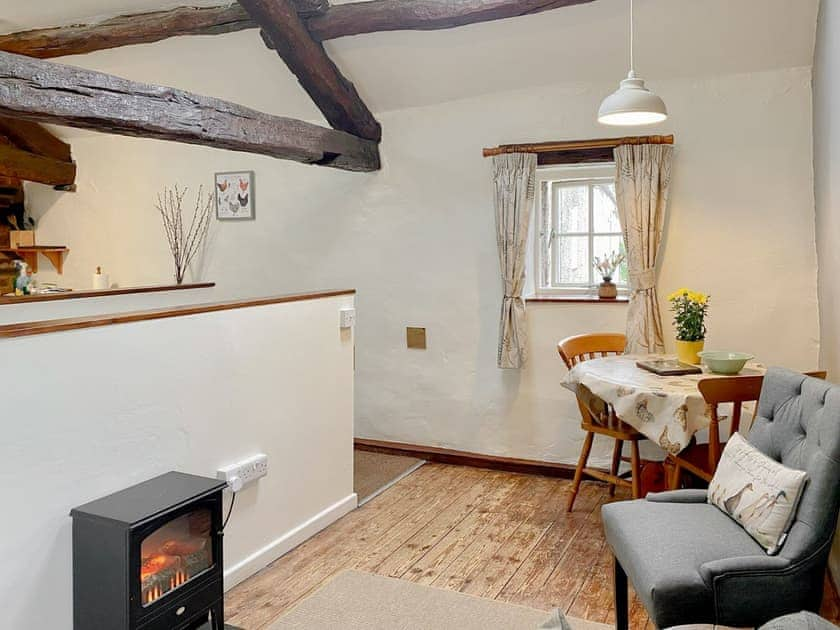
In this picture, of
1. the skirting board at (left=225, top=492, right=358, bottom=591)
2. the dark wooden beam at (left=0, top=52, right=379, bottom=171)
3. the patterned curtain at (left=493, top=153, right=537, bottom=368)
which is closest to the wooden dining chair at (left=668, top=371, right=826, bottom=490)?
the patterned curtain at (left=493, top=153, right=537, bottom=368)

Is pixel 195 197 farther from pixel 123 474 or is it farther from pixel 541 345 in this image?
pixel 123 474

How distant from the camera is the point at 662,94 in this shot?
12.6ft

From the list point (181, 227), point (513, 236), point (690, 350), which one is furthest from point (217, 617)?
point (181, 227)

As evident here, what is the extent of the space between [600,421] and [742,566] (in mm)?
1680

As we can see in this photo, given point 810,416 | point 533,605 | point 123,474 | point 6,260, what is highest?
point 6,260

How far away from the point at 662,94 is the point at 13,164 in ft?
14.9

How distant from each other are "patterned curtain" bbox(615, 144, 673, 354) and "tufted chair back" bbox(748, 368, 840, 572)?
154cm

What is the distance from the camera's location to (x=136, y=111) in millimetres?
2678

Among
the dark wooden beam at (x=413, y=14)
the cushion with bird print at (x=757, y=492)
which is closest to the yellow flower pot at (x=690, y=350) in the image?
the cushion with bird print at (x=757, y=492)

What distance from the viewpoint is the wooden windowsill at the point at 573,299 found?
4078 millimetres

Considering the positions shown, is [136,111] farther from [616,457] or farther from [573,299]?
[616,457]

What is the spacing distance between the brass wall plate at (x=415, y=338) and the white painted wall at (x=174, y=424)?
3.29ft

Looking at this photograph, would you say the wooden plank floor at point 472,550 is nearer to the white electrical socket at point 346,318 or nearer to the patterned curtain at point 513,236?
the patterned curtain at point 513,236

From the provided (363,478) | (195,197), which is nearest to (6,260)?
(195,197)
